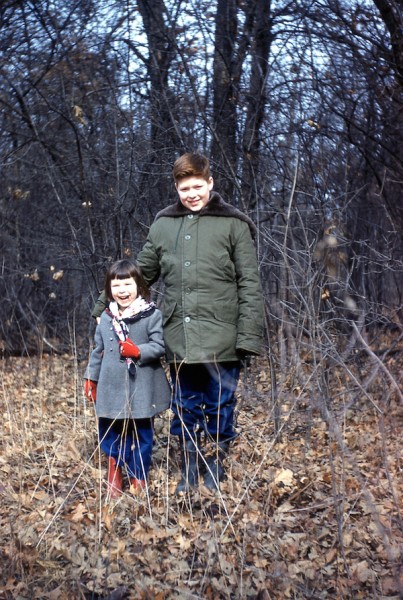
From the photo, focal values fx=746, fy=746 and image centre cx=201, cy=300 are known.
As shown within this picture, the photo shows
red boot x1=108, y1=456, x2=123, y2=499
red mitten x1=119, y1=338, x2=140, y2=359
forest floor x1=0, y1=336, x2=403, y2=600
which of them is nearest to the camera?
forest floor x1=0, y1=336, x2=403, y2=600

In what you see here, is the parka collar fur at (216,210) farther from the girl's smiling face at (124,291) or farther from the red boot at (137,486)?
the red boot at (137,486)

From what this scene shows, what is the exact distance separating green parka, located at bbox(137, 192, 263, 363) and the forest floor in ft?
1.43

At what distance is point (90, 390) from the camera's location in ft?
14.0

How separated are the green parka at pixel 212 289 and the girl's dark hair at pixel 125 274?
154mm

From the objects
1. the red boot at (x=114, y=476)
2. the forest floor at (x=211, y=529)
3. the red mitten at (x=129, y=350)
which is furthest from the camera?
the red boot at (x=114, y=476)

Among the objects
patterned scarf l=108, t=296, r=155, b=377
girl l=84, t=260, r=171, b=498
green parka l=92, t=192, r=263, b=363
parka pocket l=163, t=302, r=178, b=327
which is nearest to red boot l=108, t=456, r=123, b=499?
girl l=84, t=260, r=171, b=498

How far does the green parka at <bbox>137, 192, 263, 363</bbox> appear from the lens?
160 inches

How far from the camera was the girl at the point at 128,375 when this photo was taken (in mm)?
4109

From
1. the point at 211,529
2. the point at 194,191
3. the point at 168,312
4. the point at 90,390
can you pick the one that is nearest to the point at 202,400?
the point at 168,312

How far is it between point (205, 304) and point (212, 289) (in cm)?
9

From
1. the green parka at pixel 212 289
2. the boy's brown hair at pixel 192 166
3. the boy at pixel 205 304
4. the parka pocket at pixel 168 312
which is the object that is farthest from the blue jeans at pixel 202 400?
the boy's brown hair at pixel 192 166

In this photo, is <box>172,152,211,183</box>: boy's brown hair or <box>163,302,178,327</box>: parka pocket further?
<box>163,302,178,327</box>: parka pocket

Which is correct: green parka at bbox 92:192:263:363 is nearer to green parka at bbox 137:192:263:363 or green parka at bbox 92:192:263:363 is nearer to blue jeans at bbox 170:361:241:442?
green parka at bbox 137:192:263:363

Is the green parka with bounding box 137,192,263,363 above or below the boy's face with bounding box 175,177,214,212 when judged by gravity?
below
